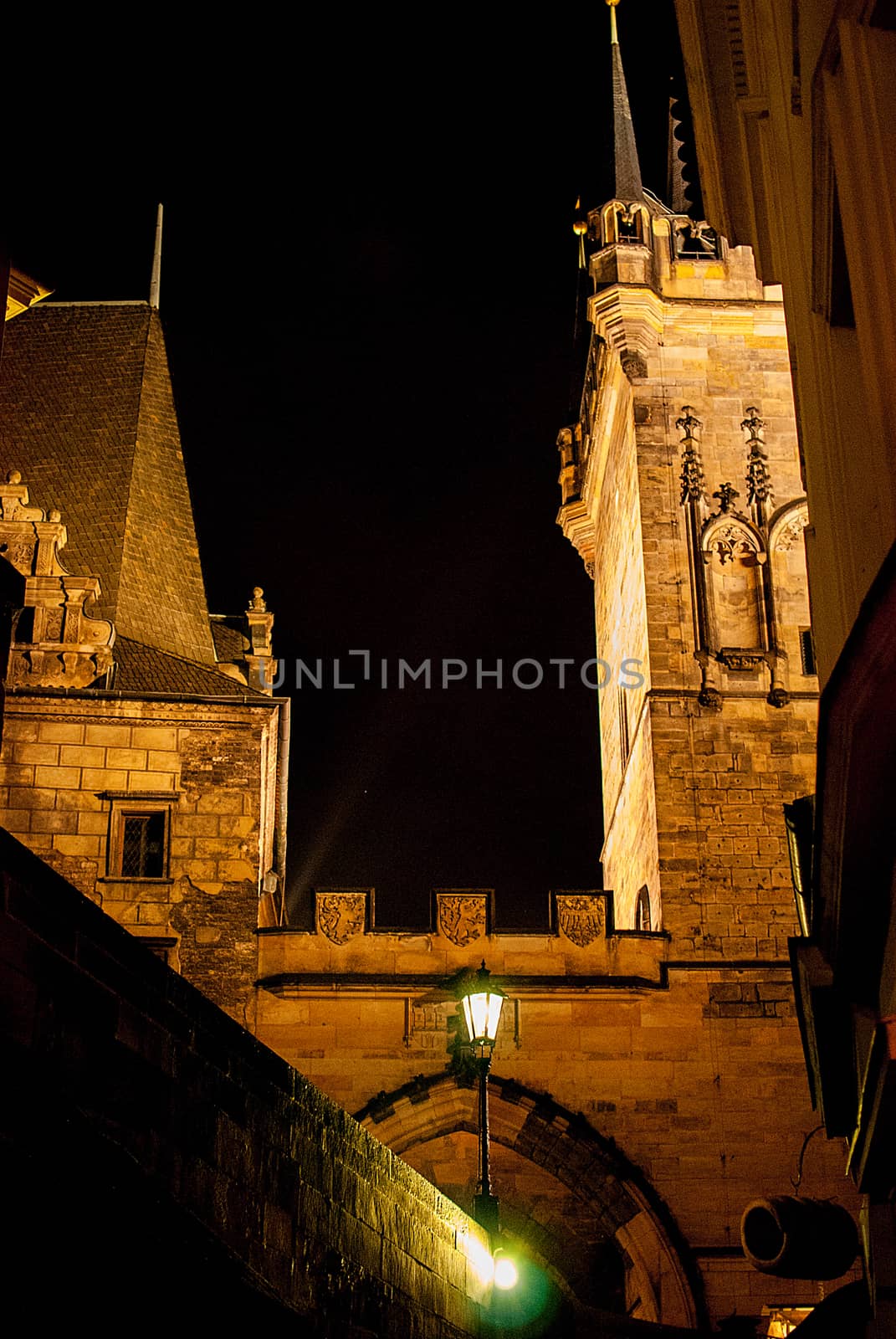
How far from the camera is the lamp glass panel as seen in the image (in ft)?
30.2

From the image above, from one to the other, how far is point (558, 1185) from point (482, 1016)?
20.0ft

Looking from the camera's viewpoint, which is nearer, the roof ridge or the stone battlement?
the stone battlement

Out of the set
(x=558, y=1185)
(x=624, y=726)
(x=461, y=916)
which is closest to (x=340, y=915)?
(x=461, y=916)

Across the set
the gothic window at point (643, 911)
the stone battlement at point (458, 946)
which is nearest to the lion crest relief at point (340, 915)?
the stone battlement at point (458, 946)

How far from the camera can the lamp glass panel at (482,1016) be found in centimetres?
921

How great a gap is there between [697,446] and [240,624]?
686 cm

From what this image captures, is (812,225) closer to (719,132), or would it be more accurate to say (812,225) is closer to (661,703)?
(719,132)

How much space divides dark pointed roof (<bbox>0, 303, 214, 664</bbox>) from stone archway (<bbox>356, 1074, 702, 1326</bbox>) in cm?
560

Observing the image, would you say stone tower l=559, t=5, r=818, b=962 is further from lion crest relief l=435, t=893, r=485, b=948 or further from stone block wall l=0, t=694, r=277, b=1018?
stone block wall l=0, t=694, r=277, b=1018

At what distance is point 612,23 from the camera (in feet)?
78.6

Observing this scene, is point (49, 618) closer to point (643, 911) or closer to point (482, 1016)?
point (643, 911)

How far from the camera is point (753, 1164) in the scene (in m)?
14.1

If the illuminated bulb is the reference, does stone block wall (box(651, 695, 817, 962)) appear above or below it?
above

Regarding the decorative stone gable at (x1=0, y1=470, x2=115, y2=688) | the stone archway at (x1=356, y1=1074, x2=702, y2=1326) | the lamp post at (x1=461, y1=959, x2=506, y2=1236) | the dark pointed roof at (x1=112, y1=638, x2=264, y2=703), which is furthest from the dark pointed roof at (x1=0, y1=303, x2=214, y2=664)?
the lamp post at (x1=461, y1=959, x2=506, y2=1236)
